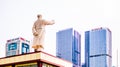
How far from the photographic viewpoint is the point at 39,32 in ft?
94.5

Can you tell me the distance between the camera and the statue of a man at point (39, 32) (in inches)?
1119

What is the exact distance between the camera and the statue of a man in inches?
1119

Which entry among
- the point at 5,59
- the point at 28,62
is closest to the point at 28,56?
the point at 28,62

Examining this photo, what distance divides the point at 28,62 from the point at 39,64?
1.19 m

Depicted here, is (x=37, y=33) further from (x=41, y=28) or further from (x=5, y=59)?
(x=5, y=59)

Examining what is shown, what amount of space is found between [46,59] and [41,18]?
3489mm

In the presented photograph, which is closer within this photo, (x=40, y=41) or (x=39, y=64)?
(x=39, y=64)

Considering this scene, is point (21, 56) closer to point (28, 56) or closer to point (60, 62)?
point (28, 56)

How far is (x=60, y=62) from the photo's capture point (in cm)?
2916

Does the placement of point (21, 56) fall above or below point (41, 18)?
below

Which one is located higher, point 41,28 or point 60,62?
point 41,28

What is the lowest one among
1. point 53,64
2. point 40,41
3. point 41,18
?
point 53,64

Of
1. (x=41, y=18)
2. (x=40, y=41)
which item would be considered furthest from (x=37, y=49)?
(x=41, y=18)

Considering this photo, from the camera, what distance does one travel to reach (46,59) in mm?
27438
